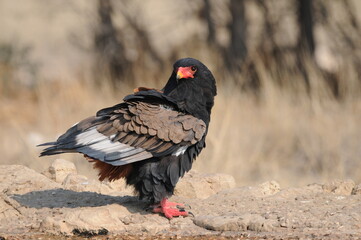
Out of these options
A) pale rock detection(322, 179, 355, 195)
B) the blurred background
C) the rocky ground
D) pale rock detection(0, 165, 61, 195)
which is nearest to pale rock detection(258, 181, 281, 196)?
the rocky ground

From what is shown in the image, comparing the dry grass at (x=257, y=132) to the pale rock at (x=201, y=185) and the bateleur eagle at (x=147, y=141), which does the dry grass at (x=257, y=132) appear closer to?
the pale rock at (x=201, y=185)

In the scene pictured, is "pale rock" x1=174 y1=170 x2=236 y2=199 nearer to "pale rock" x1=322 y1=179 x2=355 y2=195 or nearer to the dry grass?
"pale rock" x1=322 y1=179 x2=355 y2=195

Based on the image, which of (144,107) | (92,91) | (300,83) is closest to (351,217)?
(144,107)

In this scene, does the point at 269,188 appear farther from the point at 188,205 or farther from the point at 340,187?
the point at 188,205

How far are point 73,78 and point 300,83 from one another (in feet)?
17.4

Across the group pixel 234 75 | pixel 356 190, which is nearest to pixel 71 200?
pixel 356 190

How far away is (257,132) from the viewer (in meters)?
11.5

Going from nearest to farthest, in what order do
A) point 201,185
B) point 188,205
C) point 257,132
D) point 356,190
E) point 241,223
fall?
point 241,223, point 188,205, point 356,190, point 201,185, point 257,132

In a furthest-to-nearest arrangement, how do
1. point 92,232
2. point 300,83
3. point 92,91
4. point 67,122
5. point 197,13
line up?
point 197,13 < point 92,91 < point 300,83 < point 67,122 < point 92,232

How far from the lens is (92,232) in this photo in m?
5.19

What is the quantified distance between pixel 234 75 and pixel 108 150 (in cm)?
916

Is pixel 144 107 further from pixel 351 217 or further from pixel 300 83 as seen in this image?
pixel 300 83

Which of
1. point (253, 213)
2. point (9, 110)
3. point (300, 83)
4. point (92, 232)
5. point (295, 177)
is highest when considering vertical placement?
point (300, 83)

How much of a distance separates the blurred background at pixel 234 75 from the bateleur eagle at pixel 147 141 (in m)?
3.76
